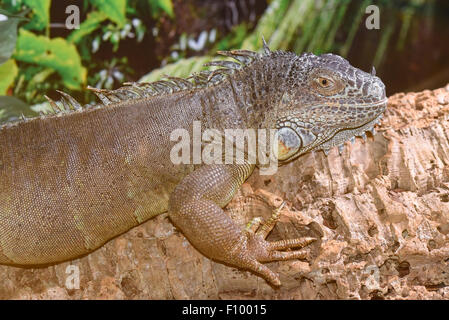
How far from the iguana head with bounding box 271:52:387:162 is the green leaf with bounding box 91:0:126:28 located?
6.32 feet

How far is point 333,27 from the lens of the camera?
4.82m

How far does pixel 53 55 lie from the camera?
423 centimetres

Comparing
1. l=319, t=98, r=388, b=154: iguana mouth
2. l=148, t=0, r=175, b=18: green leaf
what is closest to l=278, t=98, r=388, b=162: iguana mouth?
l=319, t=98, r=388, b=154: iguana mouth

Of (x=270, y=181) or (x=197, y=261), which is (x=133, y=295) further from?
(x=270, y=181)

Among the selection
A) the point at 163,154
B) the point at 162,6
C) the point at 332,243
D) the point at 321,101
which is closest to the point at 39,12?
the point at 162,6

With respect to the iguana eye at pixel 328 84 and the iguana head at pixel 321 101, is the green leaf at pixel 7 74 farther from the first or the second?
the iguana eye at pixel 328 84

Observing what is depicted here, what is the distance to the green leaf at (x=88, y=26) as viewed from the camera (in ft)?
13.7

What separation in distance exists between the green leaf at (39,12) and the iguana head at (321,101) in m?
2.40

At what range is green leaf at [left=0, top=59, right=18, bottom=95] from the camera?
13.7ft

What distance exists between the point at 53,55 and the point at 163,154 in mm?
1853

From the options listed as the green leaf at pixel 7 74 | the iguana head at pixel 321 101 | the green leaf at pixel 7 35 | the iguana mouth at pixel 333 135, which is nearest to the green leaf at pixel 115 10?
the green leaf at pixel 7 35
